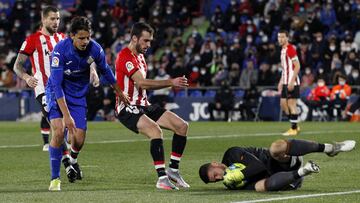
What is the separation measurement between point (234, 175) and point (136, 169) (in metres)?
3.86

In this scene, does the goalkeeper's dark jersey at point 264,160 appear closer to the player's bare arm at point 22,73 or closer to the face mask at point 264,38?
the player's bare arm at point 22,73

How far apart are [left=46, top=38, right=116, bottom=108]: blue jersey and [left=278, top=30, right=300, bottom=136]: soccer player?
38.2 ft

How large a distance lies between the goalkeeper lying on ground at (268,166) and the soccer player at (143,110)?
0.86m

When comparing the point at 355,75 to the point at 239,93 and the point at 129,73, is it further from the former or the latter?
the point at 129,73

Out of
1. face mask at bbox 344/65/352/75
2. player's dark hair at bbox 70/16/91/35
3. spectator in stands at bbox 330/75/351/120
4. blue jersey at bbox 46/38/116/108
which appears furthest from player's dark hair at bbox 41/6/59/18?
face mask at bbox 344/65/352/75

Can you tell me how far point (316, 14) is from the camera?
1387 inches

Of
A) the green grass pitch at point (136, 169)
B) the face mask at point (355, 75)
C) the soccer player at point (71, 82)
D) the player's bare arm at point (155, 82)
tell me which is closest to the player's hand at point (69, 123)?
the soccer player at point (71, 82)

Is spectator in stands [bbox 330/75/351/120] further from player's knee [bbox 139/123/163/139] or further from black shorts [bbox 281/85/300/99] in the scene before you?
player's knee [bbox 139/123/163/139]

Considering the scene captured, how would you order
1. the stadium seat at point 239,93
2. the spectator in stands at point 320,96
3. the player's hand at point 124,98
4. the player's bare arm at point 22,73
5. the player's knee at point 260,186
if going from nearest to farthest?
the player's knee at point 260,186, the player's hand at point 124,98, the player's bare arm at point 22,73, the spectator in stands at point 320,96, the stadium seat at point 239,93

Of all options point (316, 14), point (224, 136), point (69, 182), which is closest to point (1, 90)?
point (316, 14)

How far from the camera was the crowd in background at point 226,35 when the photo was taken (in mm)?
33406

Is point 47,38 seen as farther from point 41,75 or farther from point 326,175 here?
point 326,175

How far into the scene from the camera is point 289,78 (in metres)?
24.9

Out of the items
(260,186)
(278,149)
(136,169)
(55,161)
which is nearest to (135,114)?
(55,161)
